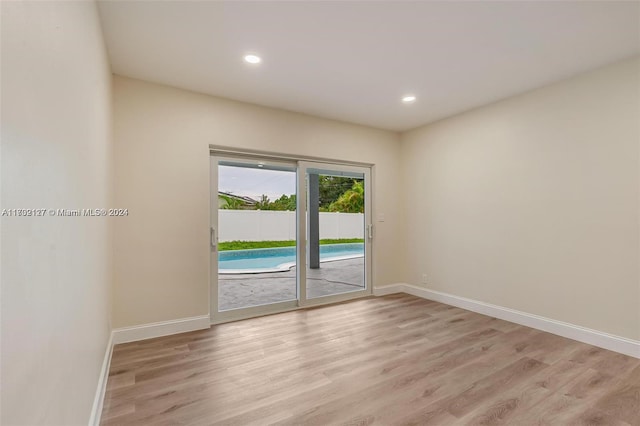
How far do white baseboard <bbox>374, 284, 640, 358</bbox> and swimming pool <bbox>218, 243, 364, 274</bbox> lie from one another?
0.82 m

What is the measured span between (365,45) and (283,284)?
3.40 m

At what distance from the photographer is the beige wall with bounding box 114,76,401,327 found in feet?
10.2

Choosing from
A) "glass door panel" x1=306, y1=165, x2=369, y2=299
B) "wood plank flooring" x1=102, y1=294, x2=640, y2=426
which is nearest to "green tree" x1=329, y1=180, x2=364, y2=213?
"glass door panel" x1=306, y1=165, x2=369, y2=299

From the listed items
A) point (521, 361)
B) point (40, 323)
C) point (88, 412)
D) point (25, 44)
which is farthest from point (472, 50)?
point (88, 412)

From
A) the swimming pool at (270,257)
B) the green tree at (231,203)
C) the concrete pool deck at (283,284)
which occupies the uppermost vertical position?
the green tree at (231,203)

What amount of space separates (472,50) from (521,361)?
9.18 feet

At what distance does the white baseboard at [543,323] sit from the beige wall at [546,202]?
7 centimetres

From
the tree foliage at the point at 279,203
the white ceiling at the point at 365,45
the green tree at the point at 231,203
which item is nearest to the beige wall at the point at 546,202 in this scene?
the white ceiling at the point at 365,45

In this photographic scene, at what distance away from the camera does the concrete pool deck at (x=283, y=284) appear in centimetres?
417

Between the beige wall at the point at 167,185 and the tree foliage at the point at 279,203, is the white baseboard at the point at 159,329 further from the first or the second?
the tree foliage at the point at 279,203

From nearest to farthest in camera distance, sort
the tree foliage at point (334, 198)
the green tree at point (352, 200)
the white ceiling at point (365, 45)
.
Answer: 1. the white ceiling at point (365, 45)
2. the tree foliage at point (334, 198)
3. the green tree at point (352, 200)

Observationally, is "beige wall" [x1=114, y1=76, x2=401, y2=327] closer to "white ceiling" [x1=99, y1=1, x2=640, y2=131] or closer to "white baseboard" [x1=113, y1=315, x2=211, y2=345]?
"white baseboard" [x1=113, y1=315, x2=211, y2=345]

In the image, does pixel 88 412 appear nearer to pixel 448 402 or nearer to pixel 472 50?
pixel 448 402

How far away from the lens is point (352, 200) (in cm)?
497
